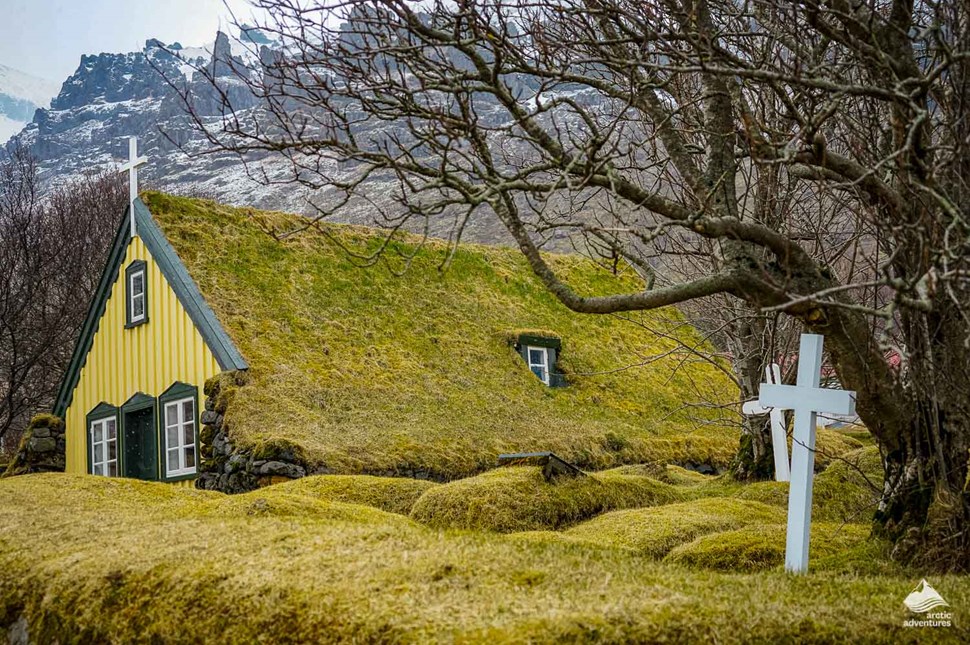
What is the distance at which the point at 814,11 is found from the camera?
5410mm

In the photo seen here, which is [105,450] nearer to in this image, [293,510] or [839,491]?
[293,510]

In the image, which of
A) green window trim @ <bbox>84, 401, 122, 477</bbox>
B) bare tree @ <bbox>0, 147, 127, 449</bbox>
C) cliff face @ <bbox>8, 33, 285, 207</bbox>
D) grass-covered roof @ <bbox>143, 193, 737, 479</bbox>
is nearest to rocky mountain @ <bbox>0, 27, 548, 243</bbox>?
cliff face @ <bbox>8, 33, 285, 207</bbox>

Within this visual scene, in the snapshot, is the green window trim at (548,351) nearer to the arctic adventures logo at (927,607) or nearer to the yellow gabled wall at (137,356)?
the yellow gabled wall at (137,356)

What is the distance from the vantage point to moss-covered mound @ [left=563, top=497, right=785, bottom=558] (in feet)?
32.1

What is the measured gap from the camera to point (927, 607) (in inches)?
210

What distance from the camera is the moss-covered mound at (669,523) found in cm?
977

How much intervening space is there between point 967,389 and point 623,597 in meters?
3.57

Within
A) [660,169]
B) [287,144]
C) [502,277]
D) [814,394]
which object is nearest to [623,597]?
[814,394]

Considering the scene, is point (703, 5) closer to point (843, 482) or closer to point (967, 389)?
point (967, 389)

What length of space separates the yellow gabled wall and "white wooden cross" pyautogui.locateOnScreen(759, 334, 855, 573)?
1250cm

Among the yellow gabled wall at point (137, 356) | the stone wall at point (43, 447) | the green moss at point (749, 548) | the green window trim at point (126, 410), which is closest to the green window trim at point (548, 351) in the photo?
the yellow gabled wall at point (137, 356)

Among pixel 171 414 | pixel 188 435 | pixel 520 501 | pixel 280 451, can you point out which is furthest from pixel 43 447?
pixel 520 501

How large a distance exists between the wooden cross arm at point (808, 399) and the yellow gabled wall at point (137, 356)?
40.4ft

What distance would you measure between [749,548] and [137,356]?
15023mm
